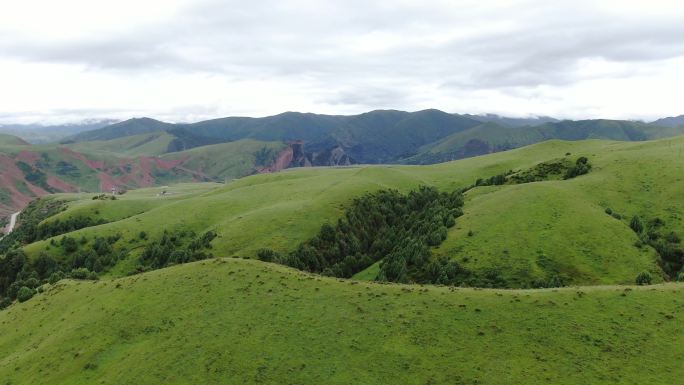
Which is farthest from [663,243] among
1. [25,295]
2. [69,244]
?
[69,244]

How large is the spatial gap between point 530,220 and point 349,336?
7836 cm

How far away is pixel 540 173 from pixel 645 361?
131832mm

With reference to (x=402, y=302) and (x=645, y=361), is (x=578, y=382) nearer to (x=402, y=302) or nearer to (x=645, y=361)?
(x=645, y=361)

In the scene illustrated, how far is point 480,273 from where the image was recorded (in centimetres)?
9869

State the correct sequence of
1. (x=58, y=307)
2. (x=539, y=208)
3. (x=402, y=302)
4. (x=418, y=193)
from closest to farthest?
(x=402, y=302) < (x=58, y=307) < (x=539, y=208) < (x=418, y=193)

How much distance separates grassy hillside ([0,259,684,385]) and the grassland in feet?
147

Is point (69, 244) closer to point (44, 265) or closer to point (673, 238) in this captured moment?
point (44, 265)

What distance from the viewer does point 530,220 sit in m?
114

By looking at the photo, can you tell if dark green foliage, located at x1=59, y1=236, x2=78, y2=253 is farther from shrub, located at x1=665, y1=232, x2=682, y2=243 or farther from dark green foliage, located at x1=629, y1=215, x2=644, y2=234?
shrub, located at x1=665, y1=232, x2=682, y2=243

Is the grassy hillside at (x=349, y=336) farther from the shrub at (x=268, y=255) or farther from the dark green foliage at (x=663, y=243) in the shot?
the shrub at (x=268, y=255)

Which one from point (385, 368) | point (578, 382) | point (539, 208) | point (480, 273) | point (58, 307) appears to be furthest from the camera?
point (539, 208)

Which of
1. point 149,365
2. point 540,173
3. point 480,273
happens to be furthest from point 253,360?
point 540,173

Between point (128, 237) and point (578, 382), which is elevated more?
point (578, 382)

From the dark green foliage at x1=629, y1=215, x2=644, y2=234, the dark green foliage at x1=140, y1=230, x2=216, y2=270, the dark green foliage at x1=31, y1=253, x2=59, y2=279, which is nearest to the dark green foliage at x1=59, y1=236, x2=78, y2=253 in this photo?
the dark green foliage at x1=31, y1=253, x2=59, y2=279
